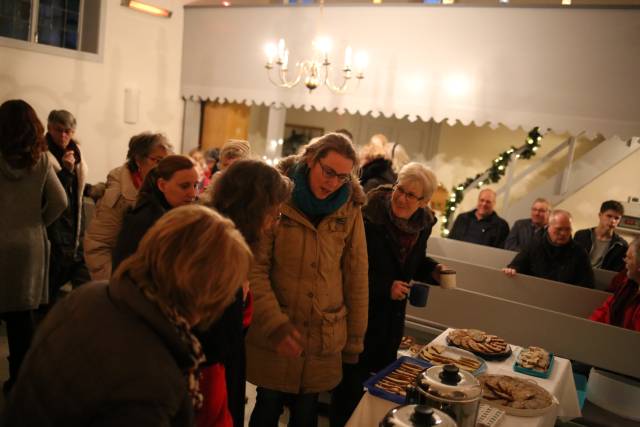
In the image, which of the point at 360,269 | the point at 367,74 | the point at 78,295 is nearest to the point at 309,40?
the point at 367,74

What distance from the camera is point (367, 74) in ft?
20.2

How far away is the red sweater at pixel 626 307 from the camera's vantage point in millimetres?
3217

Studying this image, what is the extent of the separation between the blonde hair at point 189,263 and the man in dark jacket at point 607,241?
14.4 ft

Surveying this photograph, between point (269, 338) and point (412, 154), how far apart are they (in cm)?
802

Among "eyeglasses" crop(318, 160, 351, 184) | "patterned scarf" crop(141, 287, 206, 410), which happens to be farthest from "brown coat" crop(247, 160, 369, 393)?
"patterned scarf" crop(141, 287, 206, 410)

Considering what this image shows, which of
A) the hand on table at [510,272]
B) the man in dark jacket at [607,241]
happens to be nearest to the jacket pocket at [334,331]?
the hand on table at [510,272]

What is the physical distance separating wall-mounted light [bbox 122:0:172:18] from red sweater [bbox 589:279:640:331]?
19.8ft

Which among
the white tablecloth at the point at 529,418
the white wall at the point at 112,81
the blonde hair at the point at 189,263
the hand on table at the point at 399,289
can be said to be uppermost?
the white wall at the point at 112,81

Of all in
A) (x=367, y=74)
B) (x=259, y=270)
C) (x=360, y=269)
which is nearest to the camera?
(x=259, y=270)

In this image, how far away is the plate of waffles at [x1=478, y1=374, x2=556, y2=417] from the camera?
1958 mm

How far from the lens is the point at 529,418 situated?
1.94 metres

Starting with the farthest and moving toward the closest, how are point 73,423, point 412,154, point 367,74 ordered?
1. point 412,154
2. point 367,74
3. point 73,423

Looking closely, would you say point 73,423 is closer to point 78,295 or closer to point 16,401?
point 16,401

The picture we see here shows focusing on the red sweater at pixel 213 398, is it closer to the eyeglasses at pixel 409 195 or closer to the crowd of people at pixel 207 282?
the crowd of people at pixel 207 282
